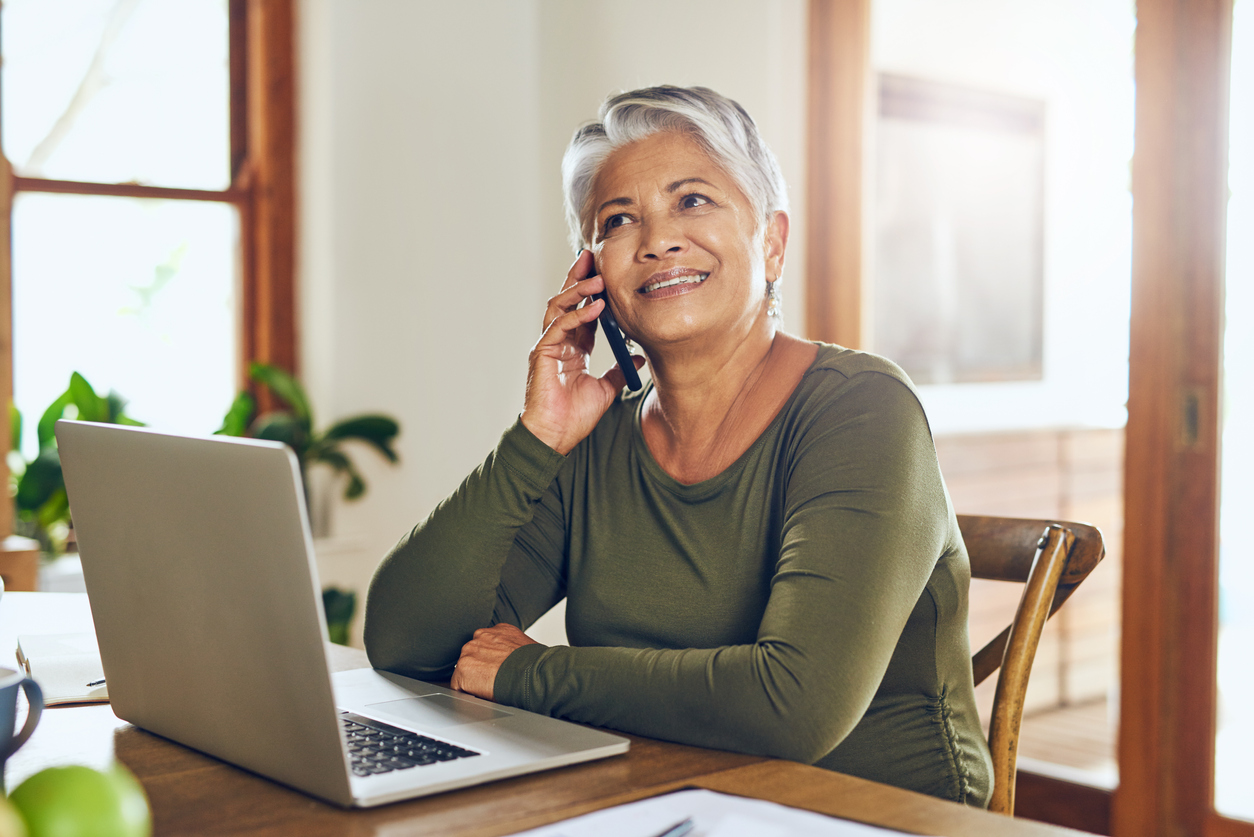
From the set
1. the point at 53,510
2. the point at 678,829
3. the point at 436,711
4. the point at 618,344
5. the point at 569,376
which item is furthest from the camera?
the point at 53,510

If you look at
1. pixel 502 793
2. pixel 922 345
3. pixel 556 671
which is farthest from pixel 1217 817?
pixel 502 793

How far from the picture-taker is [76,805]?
1.56ft

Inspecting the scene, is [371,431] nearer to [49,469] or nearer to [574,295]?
[49,469]

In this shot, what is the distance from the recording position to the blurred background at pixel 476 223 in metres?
2.95

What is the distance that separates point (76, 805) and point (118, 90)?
3.10 metres

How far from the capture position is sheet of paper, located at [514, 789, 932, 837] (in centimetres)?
69

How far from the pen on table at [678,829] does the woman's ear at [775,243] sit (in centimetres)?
95

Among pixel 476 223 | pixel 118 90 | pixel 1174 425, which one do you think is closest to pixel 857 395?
pixel 1174 425

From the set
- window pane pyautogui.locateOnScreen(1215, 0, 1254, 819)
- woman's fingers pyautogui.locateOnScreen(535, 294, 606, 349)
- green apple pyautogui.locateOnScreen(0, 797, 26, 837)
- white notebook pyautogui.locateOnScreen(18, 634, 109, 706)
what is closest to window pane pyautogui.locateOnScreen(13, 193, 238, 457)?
white notebook pyautogui.locateOnScreen(18, 634, 109, 706)

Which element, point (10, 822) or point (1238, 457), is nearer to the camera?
point (10, 822)

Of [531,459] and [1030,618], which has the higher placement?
[531,459]

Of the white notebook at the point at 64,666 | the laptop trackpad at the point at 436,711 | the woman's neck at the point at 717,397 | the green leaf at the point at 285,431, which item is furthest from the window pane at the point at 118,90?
the laptop trackpad at the point at 436,711

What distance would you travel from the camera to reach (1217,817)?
82.7 inches

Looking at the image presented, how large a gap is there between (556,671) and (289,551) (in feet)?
1.25
